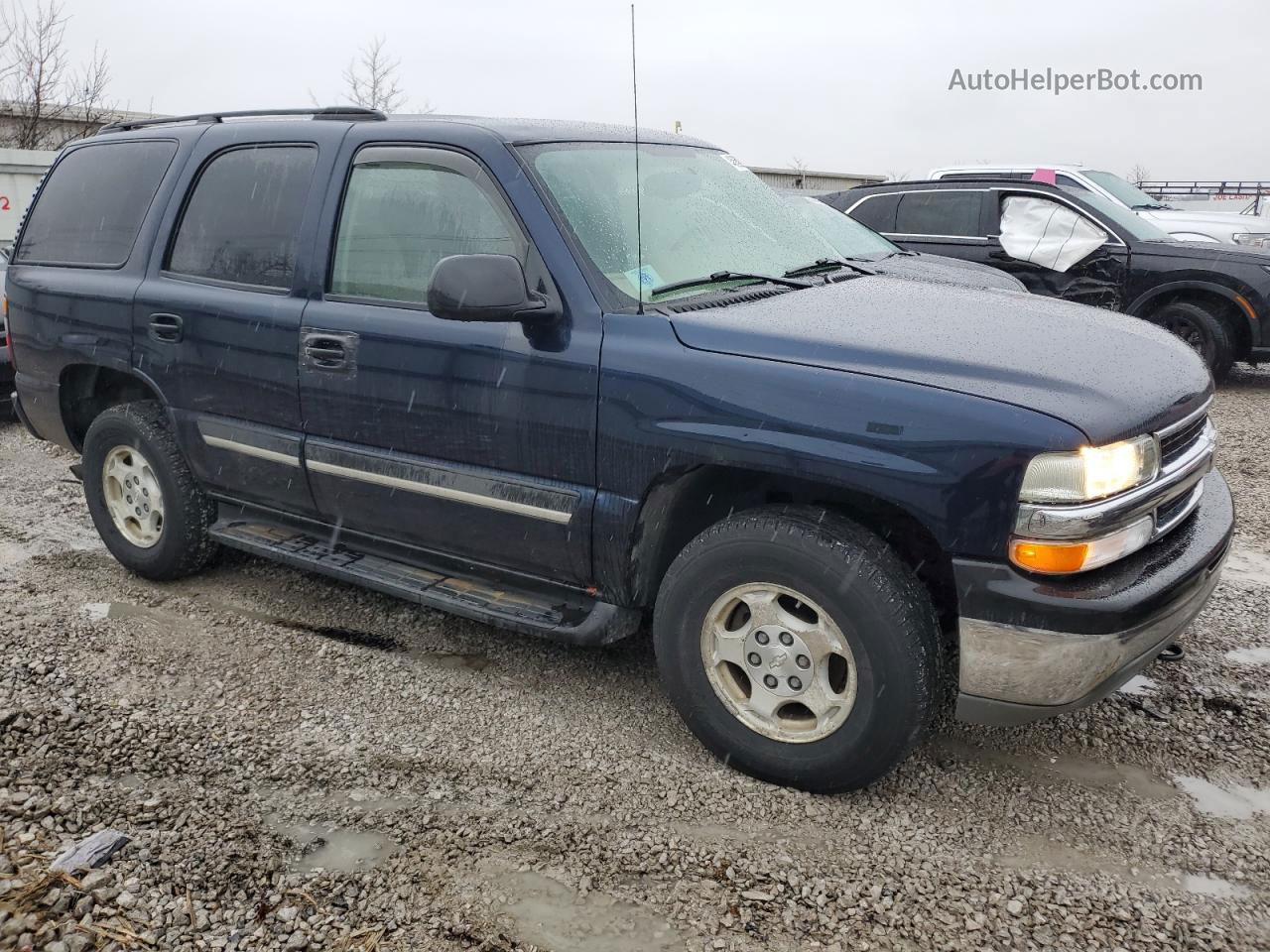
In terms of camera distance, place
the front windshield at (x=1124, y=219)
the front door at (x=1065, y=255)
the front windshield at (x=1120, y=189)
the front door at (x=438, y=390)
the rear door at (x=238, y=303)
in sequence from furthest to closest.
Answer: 1. the front windshield at (x=1120, y=189)
2. the front windshield at (x=1124, y=219)
3. the front door at (x=1065, y=255)
4. the rear door at (x=238, y=303)
5. the front door at (x=438, y=390)

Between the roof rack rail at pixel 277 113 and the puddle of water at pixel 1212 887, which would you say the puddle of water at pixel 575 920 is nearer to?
the puddle of water at pixel 1212 887

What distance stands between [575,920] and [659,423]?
132 centimetres

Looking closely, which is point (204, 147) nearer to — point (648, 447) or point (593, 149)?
point (593, 149)

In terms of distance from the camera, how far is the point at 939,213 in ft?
32.0

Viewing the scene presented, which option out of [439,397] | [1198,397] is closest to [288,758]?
[439,397]

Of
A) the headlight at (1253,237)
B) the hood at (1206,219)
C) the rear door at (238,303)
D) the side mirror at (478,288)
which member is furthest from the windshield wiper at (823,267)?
the headlight at (1253,237)

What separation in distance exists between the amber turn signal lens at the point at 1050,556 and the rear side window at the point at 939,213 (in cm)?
759

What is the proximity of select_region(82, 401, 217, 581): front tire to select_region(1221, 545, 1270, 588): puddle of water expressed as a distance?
4427 millimetres

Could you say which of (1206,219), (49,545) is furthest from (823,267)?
(1206,219)

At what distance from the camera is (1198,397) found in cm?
305

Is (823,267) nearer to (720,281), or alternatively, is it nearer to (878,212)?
(720,281)

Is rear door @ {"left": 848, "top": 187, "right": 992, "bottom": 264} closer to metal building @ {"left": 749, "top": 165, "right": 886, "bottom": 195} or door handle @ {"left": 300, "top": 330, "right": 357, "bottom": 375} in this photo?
door handle @ {"left": 300, "top": 330, "right": 357, "bottom": 375}

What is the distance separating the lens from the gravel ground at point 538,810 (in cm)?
243

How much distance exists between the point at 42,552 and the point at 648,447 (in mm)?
3538
